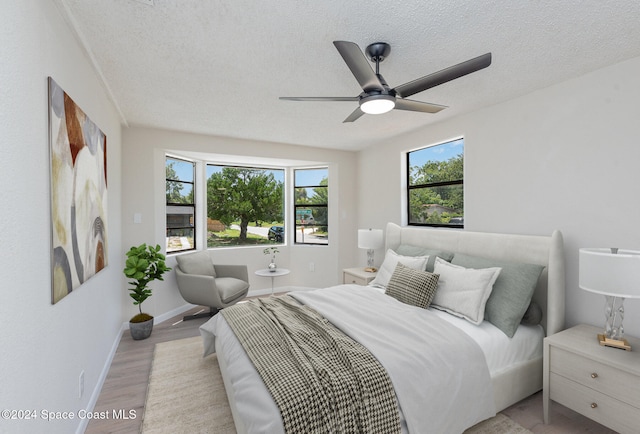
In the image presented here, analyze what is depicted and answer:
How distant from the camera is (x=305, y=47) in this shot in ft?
6.52

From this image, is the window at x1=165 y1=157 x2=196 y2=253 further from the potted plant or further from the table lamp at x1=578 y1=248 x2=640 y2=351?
the table lamp at x1=578 y1=248 x2=640 y2=351

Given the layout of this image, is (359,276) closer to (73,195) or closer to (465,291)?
(465,291)

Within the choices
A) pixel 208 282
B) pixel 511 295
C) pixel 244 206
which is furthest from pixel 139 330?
pixel 511 295

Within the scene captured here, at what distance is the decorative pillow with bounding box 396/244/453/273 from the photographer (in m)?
3.07

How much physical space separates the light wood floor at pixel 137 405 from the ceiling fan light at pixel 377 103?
2362 mm

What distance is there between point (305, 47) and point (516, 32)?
52.5 inches

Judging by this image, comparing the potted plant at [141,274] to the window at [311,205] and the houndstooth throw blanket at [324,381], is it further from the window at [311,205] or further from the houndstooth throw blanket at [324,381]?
the window at [311,205]

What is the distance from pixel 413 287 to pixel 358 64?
6.17 feet

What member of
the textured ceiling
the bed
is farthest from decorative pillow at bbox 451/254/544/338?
the textured ceiling

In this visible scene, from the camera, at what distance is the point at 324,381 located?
4.96ft

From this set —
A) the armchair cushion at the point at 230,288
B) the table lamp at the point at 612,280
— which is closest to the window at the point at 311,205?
the armchair cushion at the point at 230,288

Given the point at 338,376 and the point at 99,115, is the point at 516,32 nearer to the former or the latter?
the point at 338,376

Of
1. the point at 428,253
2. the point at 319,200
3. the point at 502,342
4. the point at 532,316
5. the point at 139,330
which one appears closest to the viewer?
the point at 502,342

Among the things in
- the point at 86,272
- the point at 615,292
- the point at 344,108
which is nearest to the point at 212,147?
the point at 344,108
